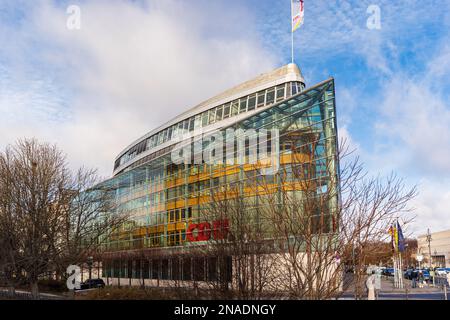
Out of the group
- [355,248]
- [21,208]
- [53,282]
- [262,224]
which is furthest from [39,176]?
[355,248]

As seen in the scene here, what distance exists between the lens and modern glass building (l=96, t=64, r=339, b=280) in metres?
31.2

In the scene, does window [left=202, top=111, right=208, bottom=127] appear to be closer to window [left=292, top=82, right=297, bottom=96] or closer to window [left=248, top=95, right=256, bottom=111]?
window [left=248, top=95, right=256, bottom=111]

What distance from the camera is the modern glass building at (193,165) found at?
3122 cm

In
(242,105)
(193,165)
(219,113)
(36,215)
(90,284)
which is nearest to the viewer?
(36,215)

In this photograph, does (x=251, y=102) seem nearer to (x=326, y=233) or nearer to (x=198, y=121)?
(x=198, y=121)

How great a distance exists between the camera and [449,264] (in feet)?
343

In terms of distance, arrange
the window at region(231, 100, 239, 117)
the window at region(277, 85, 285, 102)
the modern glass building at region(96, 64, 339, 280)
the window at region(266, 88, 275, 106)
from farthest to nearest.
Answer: the window at region(231, 100, 239, 117)
the window at region(266, 88, 275, 106)
the window at region(277, 85, 285, 102)
the modern glass building at region(96, 64, 339, 280)

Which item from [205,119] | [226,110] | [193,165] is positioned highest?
[226,110]

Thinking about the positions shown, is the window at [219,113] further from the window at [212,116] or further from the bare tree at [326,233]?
the bare tree at [326,233]

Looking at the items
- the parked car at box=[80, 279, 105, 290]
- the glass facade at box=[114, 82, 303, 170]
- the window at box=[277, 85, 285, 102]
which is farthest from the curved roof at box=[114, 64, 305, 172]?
the parked car at box=[80, 279, 105, 290]

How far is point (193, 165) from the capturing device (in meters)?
45.7

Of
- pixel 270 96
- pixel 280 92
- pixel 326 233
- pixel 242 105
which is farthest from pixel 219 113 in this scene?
pixel 326 233
